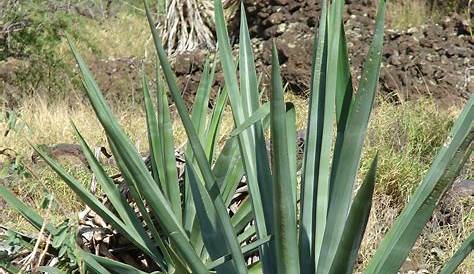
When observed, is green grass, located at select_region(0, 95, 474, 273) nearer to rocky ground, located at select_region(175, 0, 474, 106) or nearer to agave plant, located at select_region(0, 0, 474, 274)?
rocky ground, located at select_region(175, 0, 474, 106)

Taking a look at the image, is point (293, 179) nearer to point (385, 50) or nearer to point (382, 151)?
point (382, 151)

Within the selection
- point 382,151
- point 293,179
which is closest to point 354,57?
point 382,151

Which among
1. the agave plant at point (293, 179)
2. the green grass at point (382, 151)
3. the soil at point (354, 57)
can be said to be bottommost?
the soil at point (354, 57)

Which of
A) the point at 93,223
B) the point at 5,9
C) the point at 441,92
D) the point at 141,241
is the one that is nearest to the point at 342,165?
the point at 141,241

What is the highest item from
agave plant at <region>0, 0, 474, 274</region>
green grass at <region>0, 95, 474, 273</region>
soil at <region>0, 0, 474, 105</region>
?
agave plant at <region>0, 0, 474, 274</region>

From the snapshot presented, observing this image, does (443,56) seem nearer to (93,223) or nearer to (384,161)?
(384,161)

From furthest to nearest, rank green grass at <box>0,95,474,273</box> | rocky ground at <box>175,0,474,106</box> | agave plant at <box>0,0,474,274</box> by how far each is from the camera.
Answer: rocky ground at <box>175,0,474,106</box>
green grass at <box>0,95,474,273</box>
agave plant at <box>0,0,474,274</box>

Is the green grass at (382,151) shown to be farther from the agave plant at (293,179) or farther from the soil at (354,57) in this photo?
the agave plant at (293,179)

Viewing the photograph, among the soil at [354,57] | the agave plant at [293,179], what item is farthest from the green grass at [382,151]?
the agave plant at [293,179]

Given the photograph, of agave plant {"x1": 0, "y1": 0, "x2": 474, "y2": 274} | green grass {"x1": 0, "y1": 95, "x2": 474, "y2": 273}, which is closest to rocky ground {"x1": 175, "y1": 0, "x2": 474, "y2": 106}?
green grass {"x1": 0, "y1": 95, "x2": 474, "y2": 273}

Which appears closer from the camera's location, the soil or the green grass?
the green grass

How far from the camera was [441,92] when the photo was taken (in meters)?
8.18

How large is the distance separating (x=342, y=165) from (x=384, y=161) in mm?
3282

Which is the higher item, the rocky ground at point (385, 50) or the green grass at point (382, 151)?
the green grass at point (382, 151)
